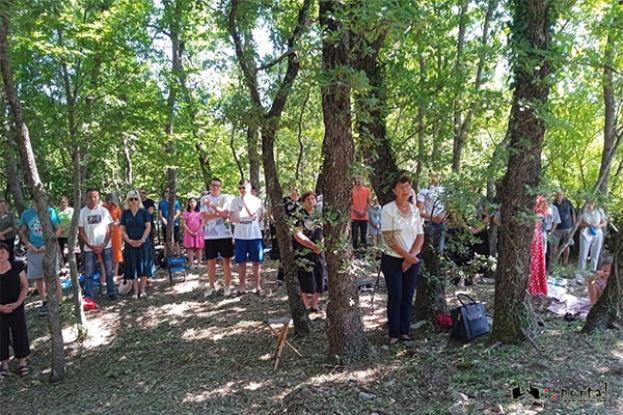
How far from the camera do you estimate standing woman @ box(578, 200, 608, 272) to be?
898cm

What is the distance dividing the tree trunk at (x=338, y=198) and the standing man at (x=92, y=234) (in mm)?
4728

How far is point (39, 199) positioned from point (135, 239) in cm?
273

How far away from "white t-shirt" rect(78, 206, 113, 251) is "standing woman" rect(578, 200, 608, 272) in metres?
8.55

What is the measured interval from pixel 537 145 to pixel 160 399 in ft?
13.9

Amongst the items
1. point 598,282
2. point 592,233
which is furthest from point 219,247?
point 592,233

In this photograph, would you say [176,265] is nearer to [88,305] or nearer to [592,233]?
[88,305]

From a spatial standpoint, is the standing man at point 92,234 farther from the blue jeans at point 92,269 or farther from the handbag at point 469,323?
the handbag at point 469,323

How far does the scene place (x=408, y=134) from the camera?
5473mm

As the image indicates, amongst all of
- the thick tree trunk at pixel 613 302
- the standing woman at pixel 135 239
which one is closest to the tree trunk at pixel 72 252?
the standing woman at pixel 135 239

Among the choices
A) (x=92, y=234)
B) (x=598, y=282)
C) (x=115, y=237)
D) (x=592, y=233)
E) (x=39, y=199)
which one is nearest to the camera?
(x=39, y=199)

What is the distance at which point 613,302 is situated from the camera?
14.9 ft

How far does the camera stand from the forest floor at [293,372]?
3.63m

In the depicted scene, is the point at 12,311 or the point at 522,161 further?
the point at 12,311

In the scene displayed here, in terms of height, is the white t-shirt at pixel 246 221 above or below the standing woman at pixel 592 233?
above
